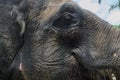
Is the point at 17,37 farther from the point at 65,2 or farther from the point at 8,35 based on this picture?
the point at 65,2

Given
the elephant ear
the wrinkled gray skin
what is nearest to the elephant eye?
the wrinkled gray skin

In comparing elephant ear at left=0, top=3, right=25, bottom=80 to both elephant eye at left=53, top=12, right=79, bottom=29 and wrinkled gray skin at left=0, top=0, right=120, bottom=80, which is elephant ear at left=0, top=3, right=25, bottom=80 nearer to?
wrinkled gray skin at left=0, top=0, right=120, bottom=80

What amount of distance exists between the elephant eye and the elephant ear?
0.40 m

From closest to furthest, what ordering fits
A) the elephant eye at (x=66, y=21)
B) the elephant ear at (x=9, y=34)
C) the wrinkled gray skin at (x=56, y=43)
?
1. the wrinkled gray skin at (x=56, y=43)
2. the elephant eye at (x=66, y=21)
3. the elephant ear at (x=9, y=34)

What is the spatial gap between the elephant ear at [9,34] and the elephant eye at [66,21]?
0.40 metres

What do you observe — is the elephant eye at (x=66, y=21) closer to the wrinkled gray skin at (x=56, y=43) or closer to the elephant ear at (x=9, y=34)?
the wrinkled gray skin at (x=56, y=43)

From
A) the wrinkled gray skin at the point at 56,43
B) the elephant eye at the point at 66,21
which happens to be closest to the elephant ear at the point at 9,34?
the wrinkled gray skin at the point at 56,43

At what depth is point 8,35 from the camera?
4.89 metres

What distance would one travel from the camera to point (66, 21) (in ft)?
15.4

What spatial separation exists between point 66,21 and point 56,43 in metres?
0.27

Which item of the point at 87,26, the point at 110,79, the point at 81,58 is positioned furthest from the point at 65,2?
the point at 110,79

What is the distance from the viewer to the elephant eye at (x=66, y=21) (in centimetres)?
467

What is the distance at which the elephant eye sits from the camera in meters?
4.67

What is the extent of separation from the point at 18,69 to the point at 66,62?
1.97ft
